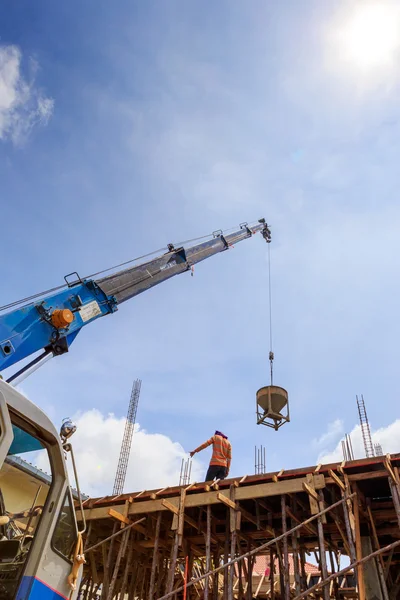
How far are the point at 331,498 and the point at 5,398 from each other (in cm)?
906

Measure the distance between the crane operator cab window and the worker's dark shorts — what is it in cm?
874

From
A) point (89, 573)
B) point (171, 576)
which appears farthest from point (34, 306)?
point (89, 573)

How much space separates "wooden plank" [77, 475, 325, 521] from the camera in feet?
31.8

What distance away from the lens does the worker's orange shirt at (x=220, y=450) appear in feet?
42.1

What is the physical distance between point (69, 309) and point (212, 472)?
6.12m

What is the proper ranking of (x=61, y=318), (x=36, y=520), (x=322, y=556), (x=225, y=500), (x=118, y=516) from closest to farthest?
(x=36, y=520) → (x=322, y=556) → (x=61, y=318) → (x=225, y=500) → (x=118, y=516)

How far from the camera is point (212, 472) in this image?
12.7 metres

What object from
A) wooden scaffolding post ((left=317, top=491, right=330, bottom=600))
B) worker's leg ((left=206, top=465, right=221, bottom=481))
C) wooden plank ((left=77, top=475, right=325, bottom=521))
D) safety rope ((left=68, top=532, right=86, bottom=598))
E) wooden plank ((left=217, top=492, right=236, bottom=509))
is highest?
worker's leg ((left=206, top=465, right=221, bottom=481))

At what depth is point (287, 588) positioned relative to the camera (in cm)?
929

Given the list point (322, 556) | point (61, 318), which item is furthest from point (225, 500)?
point (61, 318)

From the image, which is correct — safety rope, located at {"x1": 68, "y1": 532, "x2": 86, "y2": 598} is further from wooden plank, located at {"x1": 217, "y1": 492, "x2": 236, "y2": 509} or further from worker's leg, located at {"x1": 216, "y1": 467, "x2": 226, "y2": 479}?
worker's leg, located at {"x1": 216, "y1": 467, "x2": 226, "y2": 479}

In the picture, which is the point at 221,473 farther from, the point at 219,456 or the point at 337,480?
the point at 337,480

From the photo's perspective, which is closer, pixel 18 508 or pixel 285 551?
pixel 18 508

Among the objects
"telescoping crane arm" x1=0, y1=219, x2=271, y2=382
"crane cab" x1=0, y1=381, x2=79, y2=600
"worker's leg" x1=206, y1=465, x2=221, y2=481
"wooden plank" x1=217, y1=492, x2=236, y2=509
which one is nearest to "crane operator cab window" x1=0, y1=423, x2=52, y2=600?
"crane cab" x1=0, y1=381, x2=79, y2=600
